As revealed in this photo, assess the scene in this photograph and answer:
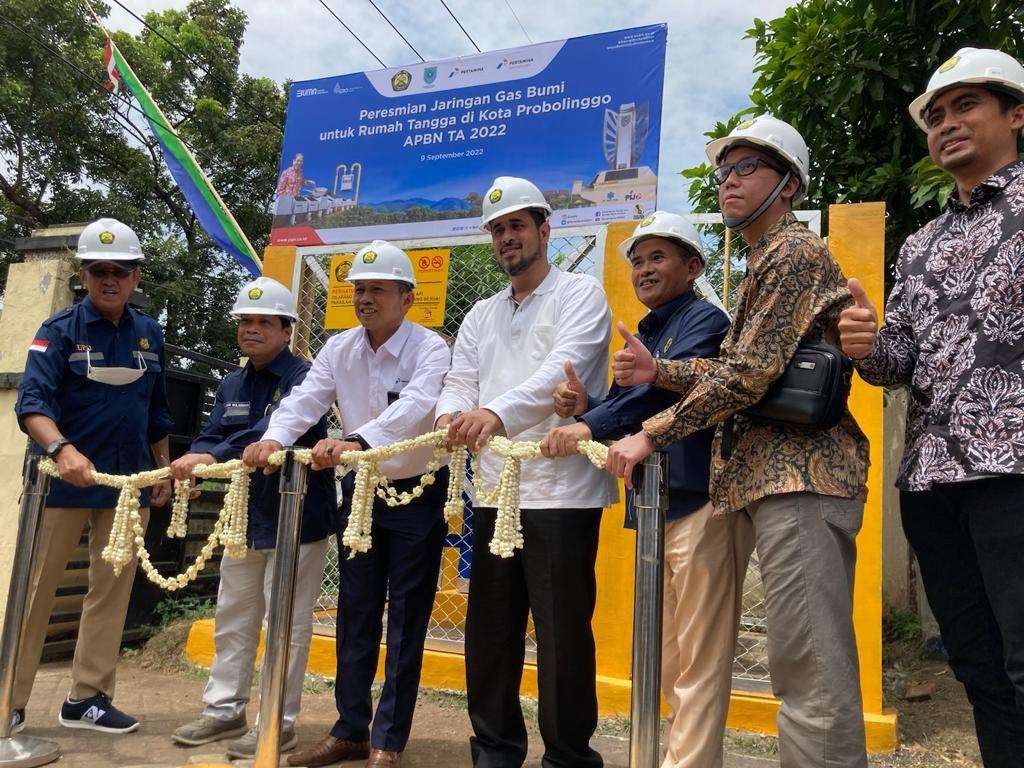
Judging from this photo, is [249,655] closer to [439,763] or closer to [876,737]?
[439,763]

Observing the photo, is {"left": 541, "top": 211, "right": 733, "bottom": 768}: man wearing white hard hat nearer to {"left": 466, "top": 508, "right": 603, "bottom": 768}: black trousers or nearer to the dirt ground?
{"left": 466, "top": 508, "right": 603, "bottom": 768}: black trousers

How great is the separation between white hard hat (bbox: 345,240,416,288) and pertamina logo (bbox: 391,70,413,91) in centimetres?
289

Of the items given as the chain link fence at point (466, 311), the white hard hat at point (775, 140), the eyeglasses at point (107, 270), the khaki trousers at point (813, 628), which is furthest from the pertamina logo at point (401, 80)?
the khaki trousers at point (813, 628)

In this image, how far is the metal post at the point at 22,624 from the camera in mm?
3459

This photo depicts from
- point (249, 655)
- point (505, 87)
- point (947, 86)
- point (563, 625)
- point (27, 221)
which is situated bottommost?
point (249, 655)

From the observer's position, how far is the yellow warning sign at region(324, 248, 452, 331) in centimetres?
554

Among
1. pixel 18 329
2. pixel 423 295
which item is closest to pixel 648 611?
pixel 423 295

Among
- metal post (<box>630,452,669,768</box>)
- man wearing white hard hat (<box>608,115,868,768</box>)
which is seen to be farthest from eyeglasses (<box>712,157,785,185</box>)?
metal post (<box>630,452,669,768</box>)

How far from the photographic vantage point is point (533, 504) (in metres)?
3.03

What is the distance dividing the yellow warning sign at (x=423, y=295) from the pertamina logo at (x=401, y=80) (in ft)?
4.74

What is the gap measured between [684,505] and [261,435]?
2253 millimetres

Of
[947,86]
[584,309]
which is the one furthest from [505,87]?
[947,86]

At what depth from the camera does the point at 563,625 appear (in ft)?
9.66

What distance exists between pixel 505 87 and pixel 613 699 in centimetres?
423
